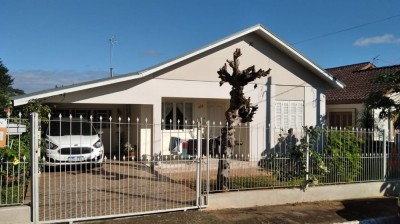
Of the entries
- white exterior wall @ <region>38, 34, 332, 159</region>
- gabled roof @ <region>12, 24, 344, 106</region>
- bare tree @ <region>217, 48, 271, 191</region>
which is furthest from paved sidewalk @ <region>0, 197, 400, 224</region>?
gabled roof @ <region>12, 24, 344, 106</region>

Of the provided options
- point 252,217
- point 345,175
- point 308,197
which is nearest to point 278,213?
point 252,217

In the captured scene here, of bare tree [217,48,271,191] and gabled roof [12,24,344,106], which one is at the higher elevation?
gabled roof [12,24,344,106]

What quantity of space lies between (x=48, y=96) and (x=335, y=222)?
28.4 feet

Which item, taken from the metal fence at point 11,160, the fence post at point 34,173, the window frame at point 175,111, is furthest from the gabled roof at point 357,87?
the fence post at point 34,173

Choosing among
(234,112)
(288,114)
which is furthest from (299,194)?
(288,114)

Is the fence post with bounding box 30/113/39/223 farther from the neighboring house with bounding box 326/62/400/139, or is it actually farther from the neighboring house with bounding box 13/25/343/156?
the neighboring house with bounding box 326/62/400/139

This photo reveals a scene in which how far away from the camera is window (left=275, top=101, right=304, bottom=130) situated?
1594 cm

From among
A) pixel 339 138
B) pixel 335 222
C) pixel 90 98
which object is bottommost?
pixel 335 222

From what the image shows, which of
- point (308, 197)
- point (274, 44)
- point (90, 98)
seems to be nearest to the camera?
point (308, 197)

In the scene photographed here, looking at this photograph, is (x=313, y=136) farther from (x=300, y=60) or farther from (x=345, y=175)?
(x=300, y=60)

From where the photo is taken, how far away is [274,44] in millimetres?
15617

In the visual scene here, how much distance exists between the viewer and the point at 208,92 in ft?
47.3

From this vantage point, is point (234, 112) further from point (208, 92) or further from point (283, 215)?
point (208, 92)

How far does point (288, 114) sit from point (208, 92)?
387cm
